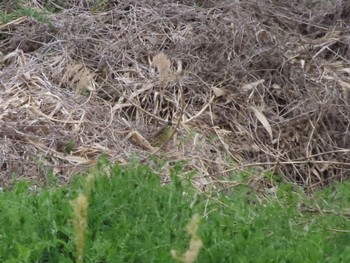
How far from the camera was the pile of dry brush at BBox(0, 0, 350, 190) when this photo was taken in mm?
5629

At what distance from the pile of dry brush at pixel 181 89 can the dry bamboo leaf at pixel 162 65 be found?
0.02 metres

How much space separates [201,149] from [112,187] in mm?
1619

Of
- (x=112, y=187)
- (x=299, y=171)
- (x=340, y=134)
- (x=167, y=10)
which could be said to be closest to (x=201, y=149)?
(x=299, y=171)

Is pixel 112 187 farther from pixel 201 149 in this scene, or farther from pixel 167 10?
pixel 167 10

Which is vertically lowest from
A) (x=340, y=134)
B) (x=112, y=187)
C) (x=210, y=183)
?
(x=340, y=134)

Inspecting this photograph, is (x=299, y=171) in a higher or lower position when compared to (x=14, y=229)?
lower

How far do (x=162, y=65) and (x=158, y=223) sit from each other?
2.77m

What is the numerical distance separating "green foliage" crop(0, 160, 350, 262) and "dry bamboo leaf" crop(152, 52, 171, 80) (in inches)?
76.5

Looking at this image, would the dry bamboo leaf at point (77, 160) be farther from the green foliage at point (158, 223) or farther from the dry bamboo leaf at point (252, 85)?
the dry bamboo leaf at point (252, 85)

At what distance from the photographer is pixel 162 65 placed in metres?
6.58

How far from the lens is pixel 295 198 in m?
4.58

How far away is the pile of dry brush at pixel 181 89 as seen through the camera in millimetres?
5629

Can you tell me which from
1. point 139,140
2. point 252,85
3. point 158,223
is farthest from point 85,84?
point 158,223

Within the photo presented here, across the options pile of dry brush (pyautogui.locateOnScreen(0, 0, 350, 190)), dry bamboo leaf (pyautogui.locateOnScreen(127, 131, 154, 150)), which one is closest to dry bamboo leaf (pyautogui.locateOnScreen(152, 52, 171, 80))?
pile of dry brush (pyautogui.locateOnScreen(0, 0, 350, 190))
